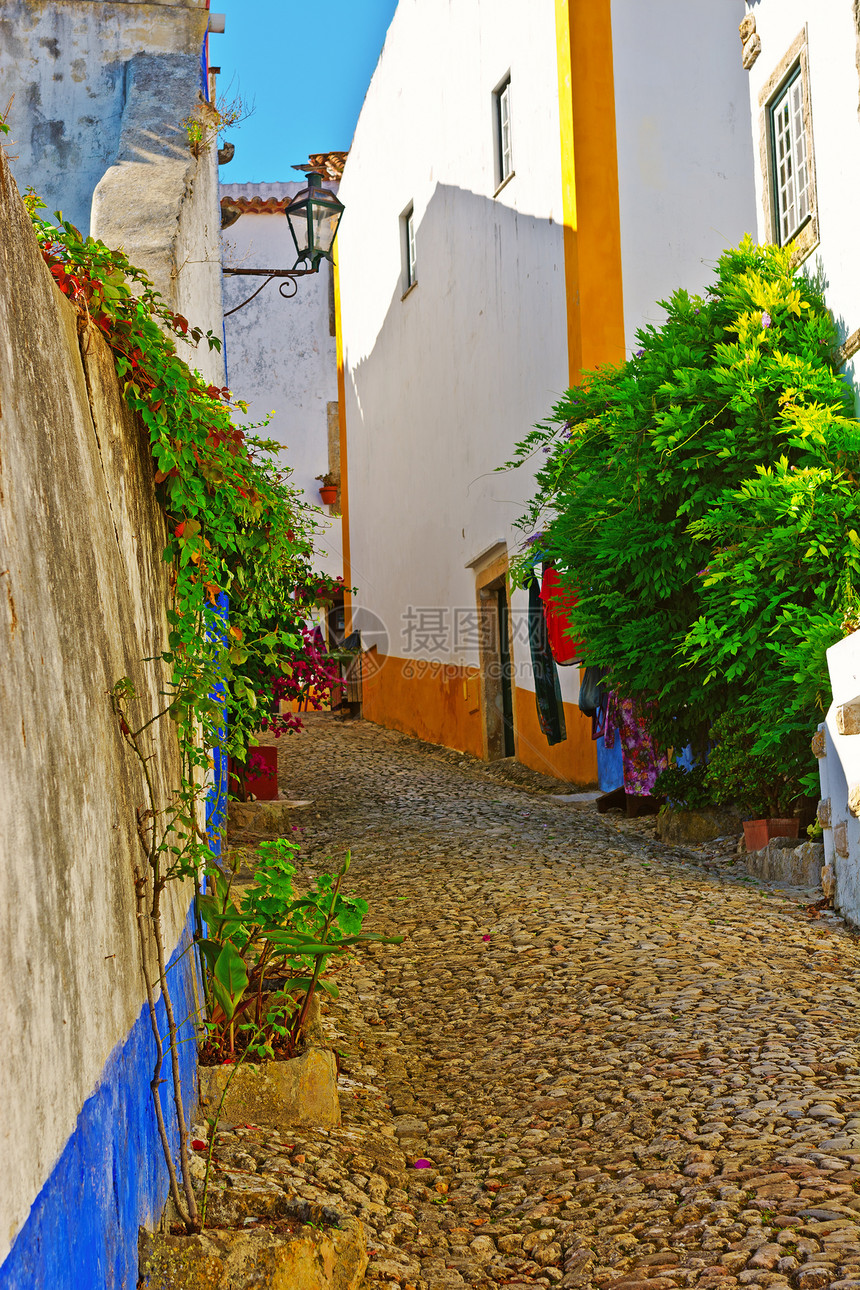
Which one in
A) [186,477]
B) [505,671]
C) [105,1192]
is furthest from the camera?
[505,671]

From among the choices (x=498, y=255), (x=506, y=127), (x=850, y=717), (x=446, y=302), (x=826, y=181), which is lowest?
(x=850, y=717)

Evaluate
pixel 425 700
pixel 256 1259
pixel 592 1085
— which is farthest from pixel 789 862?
pixel 425 700

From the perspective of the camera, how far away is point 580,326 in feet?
34.0

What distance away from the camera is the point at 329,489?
22219mm

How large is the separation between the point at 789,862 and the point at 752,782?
2.64ft

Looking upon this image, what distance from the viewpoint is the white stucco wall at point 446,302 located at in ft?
37.6

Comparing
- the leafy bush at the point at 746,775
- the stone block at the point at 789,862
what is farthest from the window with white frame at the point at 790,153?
the stone block at the point at 789,862

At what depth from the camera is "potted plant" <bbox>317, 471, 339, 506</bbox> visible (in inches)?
875

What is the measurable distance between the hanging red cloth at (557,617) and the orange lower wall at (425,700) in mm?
3705

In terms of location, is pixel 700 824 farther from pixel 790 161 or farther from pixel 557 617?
pixel 790 161

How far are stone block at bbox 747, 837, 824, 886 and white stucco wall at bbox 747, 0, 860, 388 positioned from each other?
9.16 feet

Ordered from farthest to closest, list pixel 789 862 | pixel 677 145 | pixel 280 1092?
pixel 677 145, pixel 789 862, pixel 280 1092

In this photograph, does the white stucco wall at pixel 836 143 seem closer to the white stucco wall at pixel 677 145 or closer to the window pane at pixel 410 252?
the white stucco wall at pixel 677 145

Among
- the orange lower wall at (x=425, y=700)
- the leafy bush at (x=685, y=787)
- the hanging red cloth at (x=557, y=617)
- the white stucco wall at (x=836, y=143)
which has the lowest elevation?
the leafy bush at (x=685, y=787)
